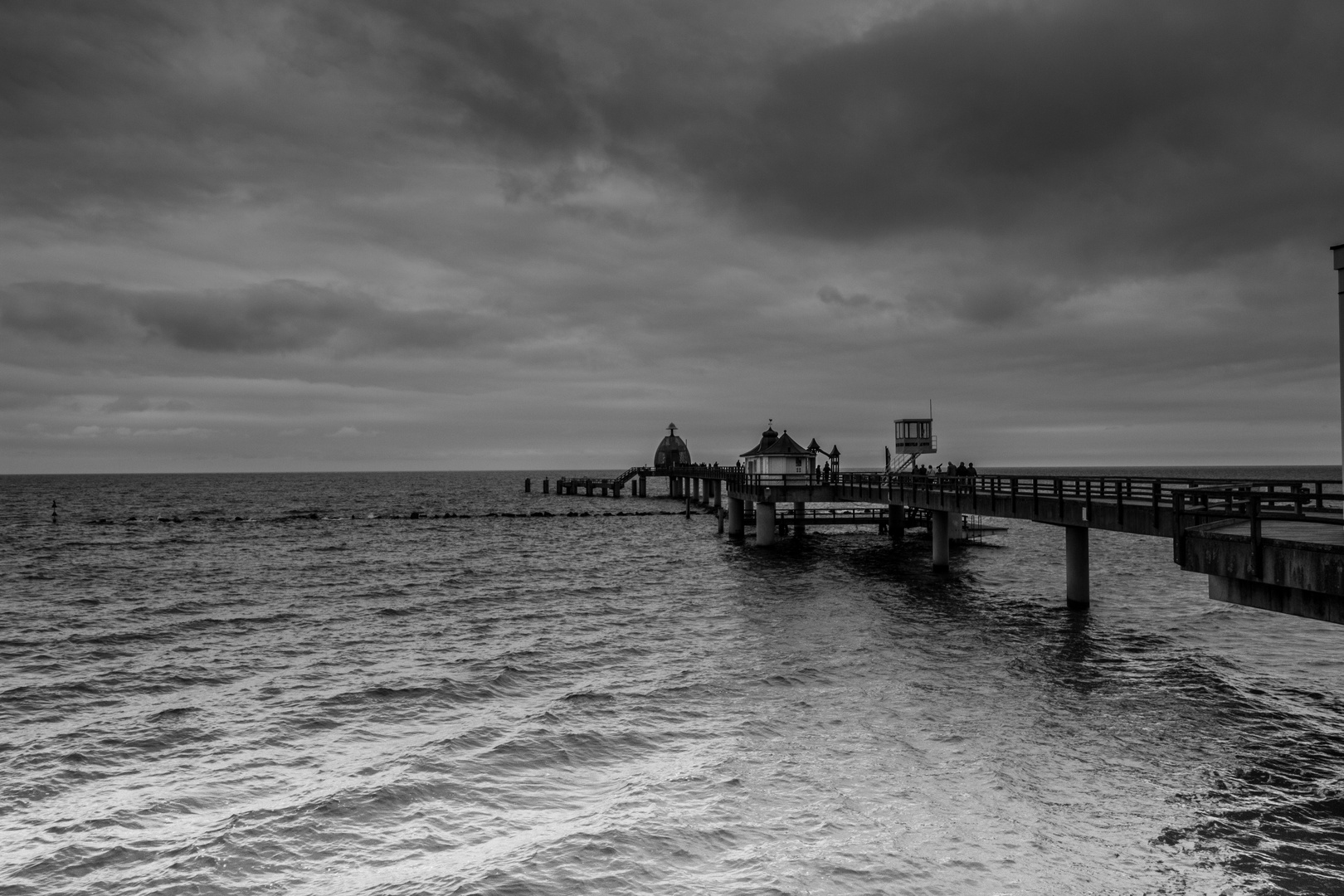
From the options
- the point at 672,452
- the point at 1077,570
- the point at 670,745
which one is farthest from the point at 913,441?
the point at 672,452

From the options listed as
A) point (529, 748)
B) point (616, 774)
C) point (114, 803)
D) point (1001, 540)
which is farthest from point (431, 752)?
point (1001, 540)

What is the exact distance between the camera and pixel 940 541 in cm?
3503

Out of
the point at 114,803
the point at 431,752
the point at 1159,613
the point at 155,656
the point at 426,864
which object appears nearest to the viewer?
the point at 426,864

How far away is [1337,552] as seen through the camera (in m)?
11.6

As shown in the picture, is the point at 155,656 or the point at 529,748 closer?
the point at 529,748

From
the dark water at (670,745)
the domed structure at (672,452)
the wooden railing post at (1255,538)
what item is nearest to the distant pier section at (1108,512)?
the wooden railing post at (1255,538)

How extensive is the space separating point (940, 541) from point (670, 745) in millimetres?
24254

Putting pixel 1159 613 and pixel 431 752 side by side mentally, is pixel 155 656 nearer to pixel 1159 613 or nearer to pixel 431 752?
pixel 431 752

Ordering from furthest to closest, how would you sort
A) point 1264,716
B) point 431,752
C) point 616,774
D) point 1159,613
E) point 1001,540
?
point 1001,540, point 1159,613, point 1264,716, point 431,752, point 616,774

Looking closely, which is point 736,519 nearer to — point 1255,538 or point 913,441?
point 913,441

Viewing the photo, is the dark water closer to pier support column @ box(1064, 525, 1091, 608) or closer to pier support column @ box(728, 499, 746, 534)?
pier support column @ box(1064, 525, 1091, 608)

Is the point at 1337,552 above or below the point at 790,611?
above

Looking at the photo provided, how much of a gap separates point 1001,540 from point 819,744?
42.6 m

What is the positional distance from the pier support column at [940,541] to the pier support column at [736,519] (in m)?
17.7
